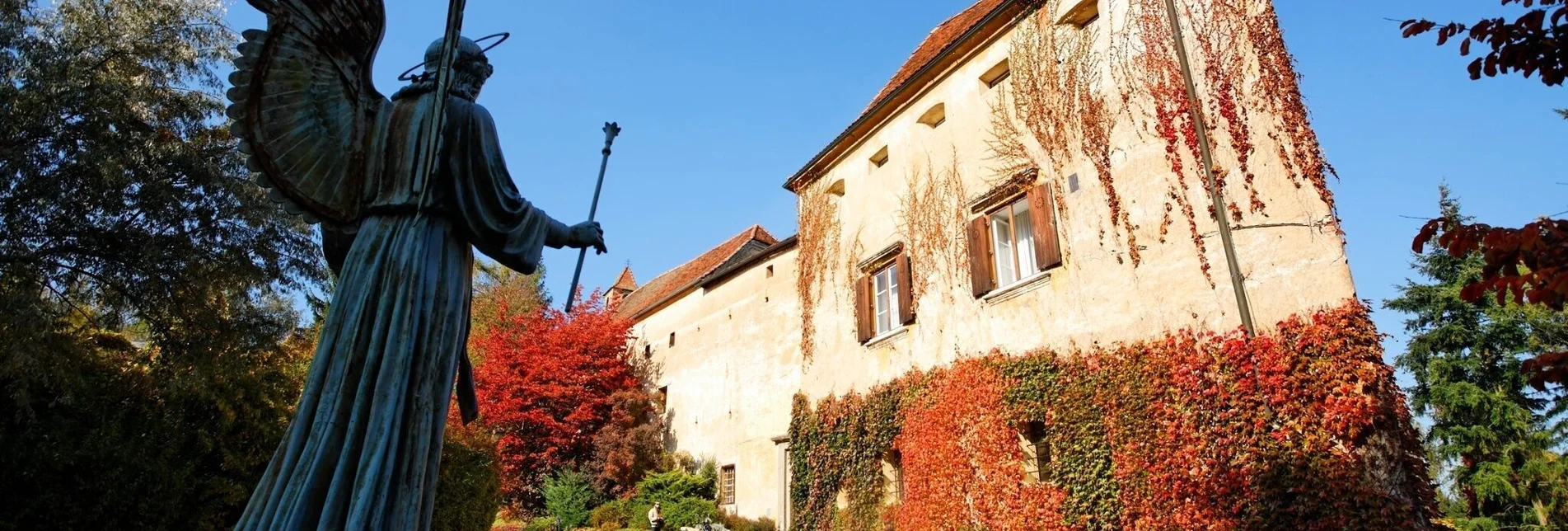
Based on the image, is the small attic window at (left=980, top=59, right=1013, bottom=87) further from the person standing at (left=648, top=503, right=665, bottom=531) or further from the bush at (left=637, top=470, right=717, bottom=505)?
the bush at (left=637, top=470, right=717, bottom=505)

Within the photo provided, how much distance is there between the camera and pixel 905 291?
14602 mm

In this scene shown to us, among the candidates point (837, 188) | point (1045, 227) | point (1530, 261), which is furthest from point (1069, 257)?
point (1530, 261)

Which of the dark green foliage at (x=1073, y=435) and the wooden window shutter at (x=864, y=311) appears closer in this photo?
the dark green foliage at (x=1073, y=435)

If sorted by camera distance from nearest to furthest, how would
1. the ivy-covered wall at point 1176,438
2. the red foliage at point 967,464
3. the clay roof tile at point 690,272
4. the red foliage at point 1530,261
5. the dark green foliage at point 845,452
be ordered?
the red foliage at point 1530,261, the ivy-covered wall at point 1176,438, the red foliage at point 967,464, the dark green foliage at point 845,452, the clay roof tile at point 690,272

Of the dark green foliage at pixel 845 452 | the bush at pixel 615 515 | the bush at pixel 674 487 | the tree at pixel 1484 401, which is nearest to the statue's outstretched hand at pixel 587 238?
the dark green foliage at pixel 845 452

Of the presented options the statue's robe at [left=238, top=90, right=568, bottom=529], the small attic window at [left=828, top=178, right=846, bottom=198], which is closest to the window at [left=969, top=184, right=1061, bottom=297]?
the small attic window at [left=828, top=178, right=846, bottom=198]

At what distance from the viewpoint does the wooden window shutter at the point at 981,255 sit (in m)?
12.9

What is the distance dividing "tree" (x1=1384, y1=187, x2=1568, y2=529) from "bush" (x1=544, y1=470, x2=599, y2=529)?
23.8m

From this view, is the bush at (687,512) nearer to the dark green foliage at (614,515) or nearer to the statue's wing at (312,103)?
the dark green foliage at (614,515)

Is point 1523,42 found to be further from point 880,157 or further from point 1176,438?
point 880,157

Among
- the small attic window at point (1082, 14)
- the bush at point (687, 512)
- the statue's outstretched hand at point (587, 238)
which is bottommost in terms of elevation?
the bush at point (687, 512)

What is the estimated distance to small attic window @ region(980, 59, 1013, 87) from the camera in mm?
13703

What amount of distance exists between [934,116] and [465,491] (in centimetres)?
1043

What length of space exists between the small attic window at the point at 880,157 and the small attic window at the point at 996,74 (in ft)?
9.32
